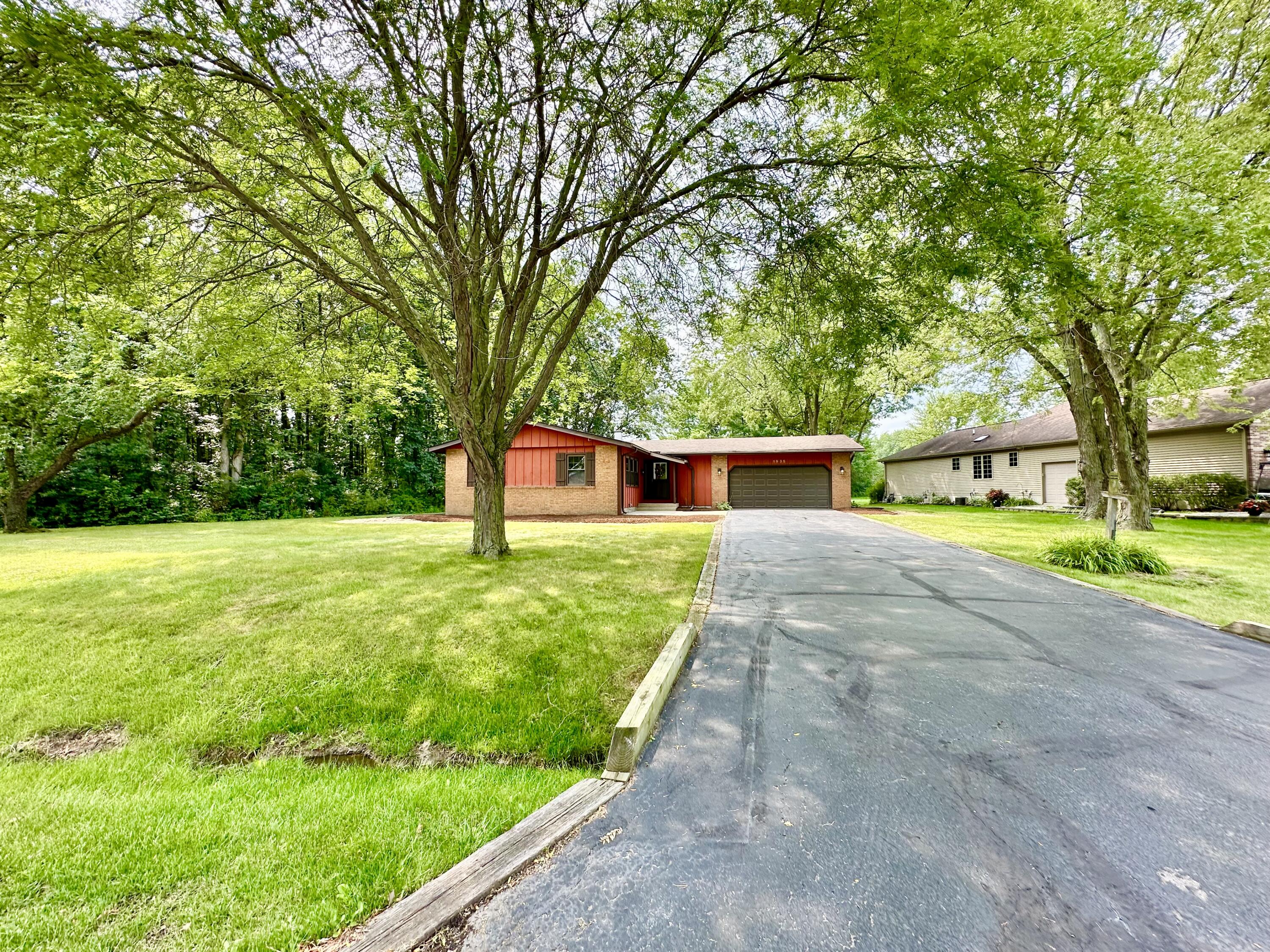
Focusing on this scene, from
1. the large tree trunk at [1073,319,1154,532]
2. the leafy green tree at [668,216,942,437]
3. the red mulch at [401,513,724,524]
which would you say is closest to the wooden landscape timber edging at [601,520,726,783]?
the leafy green tree at [668,216,942,437]

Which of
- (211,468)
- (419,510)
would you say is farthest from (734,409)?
(211,468)

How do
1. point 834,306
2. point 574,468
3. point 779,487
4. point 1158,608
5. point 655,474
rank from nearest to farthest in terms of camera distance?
point 1158,608 → point 834,306 → point 574,468 → point 779,487 → point 655,474

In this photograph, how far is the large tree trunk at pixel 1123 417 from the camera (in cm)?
1248

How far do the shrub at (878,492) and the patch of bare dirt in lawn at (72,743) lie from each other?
34948 millimetres

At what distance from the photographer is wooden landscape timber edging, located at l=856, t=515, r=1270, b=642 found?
431 centimetres

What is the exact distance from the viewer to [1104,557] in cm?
709

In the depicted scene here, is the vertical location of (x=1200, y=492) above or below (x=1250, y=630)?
above

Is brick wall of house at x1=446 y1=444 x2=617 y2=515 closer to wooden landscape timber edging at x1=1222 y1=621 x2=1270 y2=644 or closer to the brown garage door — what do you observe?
the brown garage door

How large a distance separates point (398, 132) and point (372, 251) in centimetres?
187

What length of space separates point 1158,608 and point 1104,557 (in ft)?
7.82

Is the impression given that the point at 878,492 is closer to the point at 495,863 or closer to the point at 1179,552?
the point at 1179,552

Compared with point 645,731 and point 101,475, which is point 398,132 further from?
point 101,475

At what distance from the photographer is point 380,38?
16.6 feet

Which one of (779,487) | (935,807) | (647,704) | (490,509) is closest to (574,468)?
(779,487)
